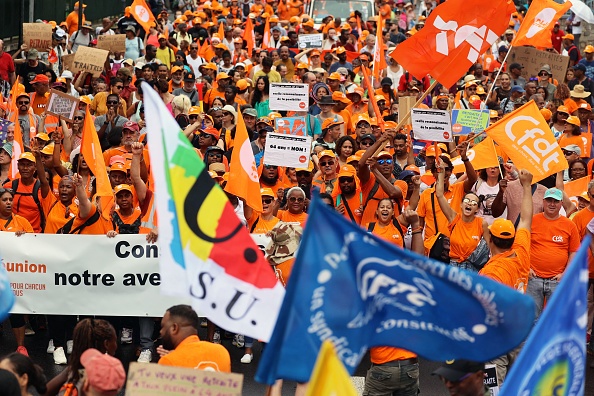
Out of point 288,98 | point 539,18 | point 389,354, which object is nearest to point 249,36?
point 288,98

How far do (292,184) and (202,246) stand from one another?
21.4ft

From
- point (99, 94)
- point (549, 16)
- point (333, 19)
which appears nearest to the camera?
point (549, 16)

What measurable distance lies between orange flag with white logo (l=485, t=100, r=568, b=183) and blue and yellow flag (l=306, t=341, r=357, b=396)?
255 inches

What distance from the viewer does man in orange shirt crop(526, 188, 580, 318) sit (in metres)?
9.81

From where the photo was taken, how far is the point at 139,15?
21.5 metres

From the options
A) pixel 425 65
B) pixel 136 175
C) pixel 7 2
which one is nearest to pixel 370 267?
pixel 136 175

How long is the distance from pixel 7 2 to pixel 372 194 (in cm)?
1629

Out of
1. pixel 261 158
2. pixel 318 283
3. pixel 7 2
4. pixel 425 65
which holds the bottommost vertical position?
pixel 7 2

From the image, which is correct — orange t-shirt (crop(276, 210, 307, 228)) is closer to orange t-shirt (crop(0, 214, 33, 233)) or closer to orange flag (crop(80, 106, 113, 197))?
orange flag (crop(80, 106, 113, 197))

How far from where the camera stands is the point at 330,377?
4.20 meters

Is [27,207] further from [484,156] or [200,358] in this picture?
[200,358]

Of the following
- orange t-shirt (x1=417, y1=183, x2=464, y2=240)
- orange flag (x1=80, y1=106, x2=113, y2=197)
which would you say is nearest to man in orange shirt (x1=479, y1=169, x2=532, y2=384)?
orange t-shirt (x1=417, y1=183, x2=464, y2=240)

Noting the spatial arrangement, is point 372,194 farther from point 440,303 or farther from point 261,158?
point 440,303

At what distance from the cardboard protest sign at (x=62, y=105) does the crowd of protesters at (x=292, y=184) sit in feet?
0.75
